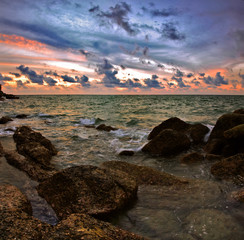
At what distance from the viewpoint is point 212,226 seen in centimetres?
330

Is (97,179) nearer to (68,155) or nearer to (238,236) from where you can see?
(238,236)

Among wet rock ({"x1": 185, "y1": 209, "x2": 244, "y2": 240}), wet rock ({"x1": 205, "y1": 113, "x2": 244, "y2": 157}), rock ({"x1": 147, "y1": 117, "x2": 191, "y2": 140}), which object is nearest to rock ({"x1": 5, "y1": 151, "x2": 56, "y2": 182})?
wet rock ({"x1": 185, "y1": 209, "x2": 244, "y2": 240})

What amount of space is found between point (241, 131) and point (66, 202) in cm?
598

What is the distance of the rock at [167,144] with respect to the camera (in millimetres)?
7617

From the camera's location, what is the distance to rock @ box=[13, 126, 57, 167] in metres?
6.26

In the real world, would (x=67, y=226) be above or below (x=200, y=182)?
above

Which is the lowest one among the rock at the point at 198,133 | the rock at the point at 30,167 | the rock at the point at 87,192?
the rock at the point at 30,167

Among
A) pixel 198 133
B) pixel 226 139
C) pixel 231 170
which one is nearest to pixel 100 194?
pixel 231 170

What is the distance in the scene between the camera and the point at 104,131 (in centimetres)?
1295

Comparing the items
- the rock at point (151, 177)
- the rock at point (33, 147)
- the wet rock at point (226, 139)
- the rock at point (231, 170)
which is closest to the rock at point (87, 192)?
the rock at point (151, 177)

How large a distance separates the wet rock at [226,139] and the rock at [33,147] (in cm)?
606

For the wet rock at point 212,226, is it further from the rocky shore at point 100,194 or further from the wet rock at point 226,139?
the wet rock at point 226,139

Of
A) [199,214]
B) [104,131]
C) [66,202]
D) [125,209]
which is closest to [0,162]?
[66,202]

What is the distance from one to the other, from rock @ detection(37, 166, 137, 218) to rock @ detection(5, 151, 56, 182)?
2.76ft
